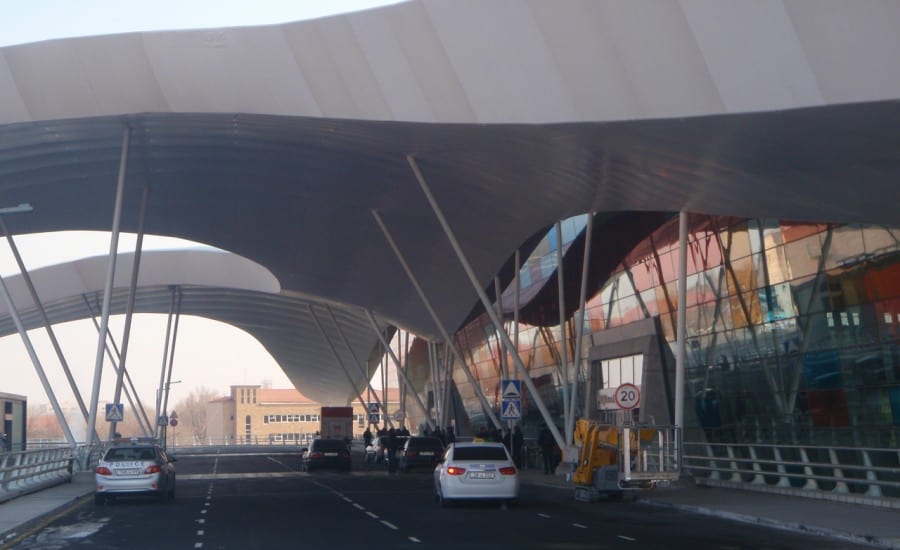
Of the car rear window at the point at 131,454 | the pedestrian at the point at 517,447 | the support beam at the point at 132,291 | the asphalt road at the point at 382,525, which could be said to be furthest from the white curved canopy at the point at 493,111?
the car rear window at the point at 131,454

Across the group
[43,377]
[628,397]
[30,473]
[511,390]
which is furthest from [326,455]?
[628,397]

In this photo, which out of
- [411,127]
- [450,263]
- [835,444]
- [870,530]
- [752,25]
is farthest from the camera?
[450,263]

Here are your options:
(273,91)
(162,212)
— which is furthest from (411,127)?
(162,212)

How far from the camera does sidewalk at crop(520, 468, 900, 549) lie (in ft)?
58.2

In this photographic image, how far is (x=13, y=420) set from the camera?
53.2m

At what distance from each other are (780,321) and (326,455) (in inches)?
878

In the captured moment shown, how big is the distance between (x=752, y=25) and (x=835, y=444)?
42.8 feet

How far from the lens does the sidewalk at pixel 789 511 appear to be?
1773 centimetres

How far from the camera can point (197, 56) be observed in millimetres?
26609

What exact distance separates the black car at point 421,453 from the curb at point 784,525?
19.1m

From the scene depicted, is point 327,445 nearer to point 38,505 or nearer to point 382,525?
point 38,505

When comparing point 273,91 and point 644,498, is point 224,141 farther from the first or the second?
point 644,498

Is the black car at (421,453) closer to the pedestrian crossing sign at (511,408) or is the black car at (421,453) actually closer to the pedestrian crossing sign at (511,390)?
the pedestrian crossing sign at (511,390)

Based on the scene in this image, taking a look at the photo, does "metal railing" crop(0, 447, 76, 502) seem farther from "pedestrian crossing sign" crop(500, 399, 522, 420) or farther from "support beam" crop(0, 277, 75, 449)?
"pedestrian crossing sign" crop(500, 399, 522, 420)
